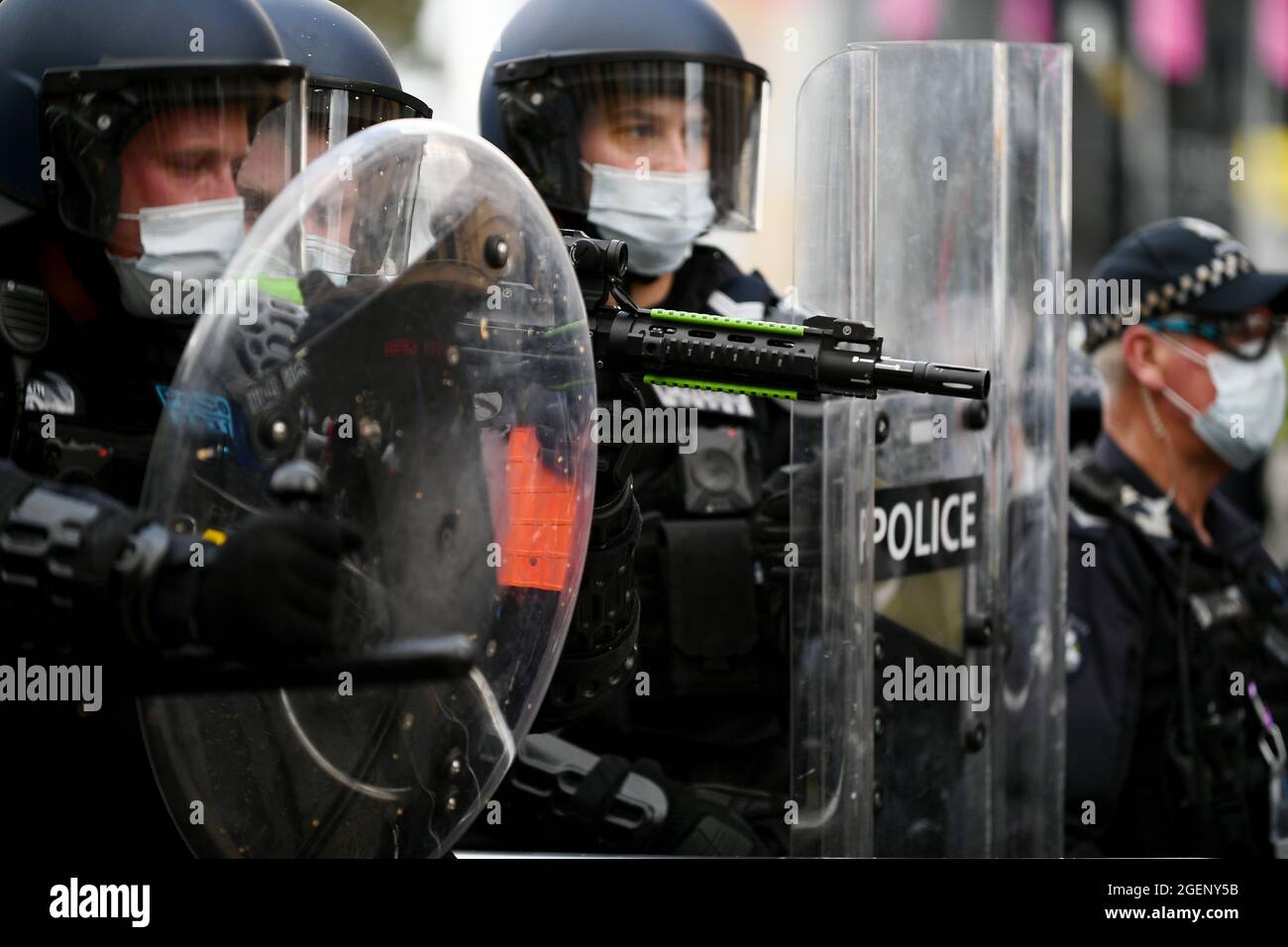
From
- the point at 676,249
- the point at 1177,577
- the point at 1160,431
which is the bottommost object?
the point at 1177,577

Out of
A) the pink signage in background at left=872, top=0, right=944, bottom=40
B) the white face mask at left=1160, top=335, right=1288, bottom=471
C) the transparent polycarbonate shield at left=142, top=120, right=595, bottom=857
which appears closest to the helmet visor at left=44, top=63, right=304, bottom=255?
the transparent polycarbonate shield at left=142, top=120, right=595, bottom=857

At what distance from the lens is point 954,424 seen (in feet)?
10.3

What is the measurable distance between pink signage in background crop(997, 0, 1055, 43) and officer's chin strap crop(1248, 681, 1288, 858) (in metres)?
5.43

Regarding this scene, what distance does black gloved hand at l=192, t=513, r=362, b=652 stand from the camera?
1.58m

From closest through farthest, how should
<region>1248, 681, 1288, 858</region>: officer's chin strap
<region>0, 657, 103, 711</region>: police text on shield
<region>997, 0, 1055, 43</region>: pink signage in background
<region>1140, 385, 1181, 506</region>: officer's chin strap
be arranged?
<region>0, 657, 103, 711</region>: police text on shield < <region>1248, 681, 1288, 858</region>: officer's chin strap < <region>1140, 385, 1181, 506</region>: officer's chin strap < <region>997, 0, 1055, 43</region>: pink signage in background

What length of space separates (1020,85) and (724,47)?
0.76m

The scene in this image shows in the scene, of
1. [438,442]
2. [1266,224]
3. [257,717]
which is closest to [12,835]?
[257,717]

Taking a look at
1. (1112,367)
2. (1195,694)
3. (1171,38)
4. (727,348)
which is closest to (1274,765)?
(1195,694)

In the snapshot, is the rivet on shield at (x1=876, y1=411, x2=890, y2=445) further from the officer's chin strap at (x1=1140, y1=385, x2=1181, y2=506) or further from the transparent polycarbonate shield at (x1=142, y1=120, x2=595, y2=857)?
the officer's chin strap at (x1=1140, y1=385, x2=1181, y2=506)

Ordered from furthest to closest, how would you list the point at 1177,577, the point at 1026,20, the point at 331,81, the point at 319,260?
1. the point at 1026,20
2. the point at 1177,577
3. the point at 331,81
4. the point at 319,260

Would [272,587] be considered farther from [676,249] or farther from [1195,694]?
[1195,694]

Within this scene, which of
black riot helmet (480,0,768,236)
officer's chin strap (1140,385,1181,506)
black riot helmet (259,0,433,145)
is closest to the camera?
black riot helmet (259,0,433,145)

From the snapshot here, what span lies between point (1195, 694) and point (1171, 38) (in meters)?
6.68

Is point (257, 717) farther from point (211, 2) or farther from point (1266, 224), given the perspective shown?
point (1266, 224)
